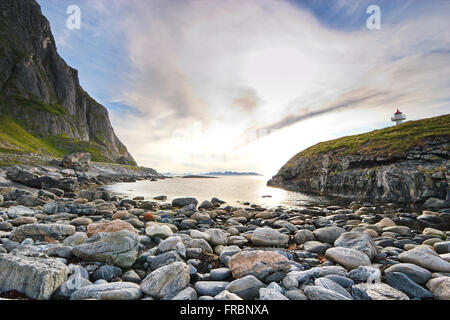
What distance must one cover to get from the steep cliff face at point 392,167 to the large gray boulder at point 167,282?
26.0 m

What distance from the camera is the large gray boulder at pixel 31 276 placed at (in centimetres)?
405

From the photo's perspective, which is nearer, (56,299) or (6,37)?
(56,299)

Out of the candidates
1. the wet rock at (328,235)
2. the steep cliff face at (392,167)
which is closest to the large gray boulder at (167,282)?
the wet rock at (328,235)

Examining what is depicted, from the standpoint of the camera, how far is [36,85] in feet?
391

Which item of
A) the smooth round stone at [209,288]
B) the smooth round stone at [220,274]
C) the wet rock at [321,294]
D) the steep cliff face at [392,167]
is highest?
the steep cliff face at [392,167]

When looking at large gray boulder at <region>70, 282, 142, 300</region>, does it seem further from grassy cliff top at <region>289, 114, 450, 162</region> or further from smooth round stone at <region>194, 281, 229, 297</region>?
grassy cliff top at <region>289, 114, 450, 162</region>

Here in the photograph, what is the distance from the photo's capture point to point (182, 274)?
15.6ft

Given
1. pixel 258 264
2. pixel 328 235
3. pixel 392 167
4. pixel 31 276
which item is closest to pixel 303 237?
pixel 328 235

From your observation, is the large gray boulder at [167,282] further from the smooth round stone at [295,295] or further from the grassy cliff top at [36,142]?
the grassy cliff top at [36,142]

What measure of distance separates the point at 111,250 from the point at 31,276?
1834mm

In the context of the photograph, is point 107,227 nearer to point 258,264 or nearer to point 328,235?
point 258,264

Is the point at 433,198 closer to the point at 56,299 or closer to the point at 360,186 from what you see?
the point at 360,186

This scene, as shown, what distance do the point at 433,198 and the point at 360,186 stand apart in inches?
387
